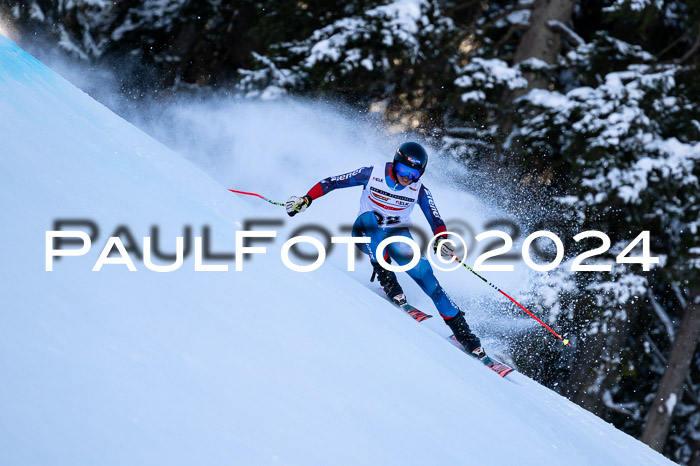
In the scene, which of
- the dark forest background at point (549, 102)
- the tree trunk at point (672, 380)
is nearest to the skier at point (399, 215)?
the dark forest background at point (549, 102)

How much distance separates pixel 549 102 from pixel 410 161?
5255 mm

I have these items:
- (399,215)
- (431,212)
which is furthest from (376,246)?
(431,212)

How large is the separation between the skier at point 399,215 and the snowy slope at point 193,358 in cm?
41

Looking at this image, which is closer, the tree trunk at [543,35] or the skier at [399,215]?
the skier at [399,215]

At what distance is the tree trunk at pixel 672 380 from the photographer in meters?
11.2

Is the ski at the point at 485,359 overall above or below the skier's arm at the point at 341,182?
below

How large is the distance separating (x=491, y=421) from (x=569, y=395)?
8811 mm

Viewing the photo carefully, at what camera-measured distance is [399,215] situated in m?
5.43

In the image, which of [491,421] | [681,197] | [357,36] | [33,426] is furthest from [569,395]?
[33,426]

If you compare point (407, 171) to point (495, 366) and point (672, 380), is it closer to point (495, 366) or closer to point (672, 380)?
point (495, 366)

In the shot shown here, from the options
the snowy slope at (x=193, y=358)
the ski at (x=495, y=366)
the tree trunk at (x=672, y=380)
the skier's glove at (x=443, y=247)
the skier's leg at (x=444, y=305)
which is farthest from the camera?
the tree trunk at (x=672, y=380)

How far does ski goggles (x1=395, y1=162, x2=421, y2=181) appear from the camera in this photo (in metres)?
5.07

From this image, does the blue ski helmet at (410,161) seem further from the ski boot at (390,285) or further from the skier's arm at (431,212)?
the ski boot at (390,285)

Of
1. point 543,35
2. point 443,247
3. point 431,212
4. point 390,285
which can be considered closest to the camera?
point 443,247
